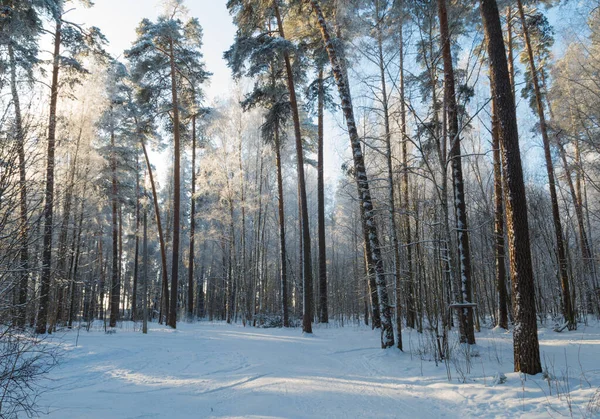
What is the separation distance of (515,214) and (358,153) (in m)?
3.83

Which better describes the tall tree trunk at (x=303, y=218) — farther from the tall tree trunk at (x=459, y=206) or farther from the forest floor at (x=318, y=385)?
the tall tree trunk at (x=459, y=206)

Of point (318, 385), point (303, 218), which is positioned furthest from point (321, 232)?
point (318, 385)

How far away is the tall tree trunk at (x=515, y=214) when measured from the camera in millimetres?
4734

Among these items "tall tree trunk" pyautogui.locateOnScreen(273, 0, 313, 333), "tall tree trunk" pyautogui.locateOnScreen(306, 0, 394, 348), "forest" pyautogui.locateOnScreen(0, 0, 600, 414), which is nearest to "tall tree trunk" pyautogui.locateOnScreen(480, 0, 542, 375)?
"forest" pyautogui.locateOnScreen(0, 0, 600, 414)

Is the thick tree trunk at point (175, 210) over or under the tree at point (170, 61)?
under

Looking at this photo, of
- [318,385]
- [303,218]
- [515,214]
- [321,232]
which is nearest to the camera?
[318,385]

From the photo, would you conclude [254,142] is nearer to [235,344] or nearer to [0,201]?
[235,344]

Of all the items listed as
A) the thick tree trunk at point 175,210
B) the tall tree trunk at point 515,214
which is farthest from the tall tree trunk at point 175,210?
the tall tree trunk at point 515,214

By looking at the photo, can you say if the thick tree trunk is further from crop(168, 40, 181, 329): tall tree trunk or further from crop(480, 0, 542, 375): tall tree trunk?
crop(480, 0, 542, 375): tall tree trunk

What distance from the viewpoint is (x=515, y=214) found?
16.8 ft

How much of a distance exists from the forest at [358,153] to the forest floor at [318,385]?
0.50 metres

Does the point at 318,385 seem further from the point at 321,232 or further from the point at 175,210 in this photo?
the point at 175,210

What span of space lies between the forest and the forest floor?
1.63ft

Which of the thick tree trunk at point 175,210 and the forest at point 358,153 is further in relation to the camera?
the thick tree trunk at point 175,210
